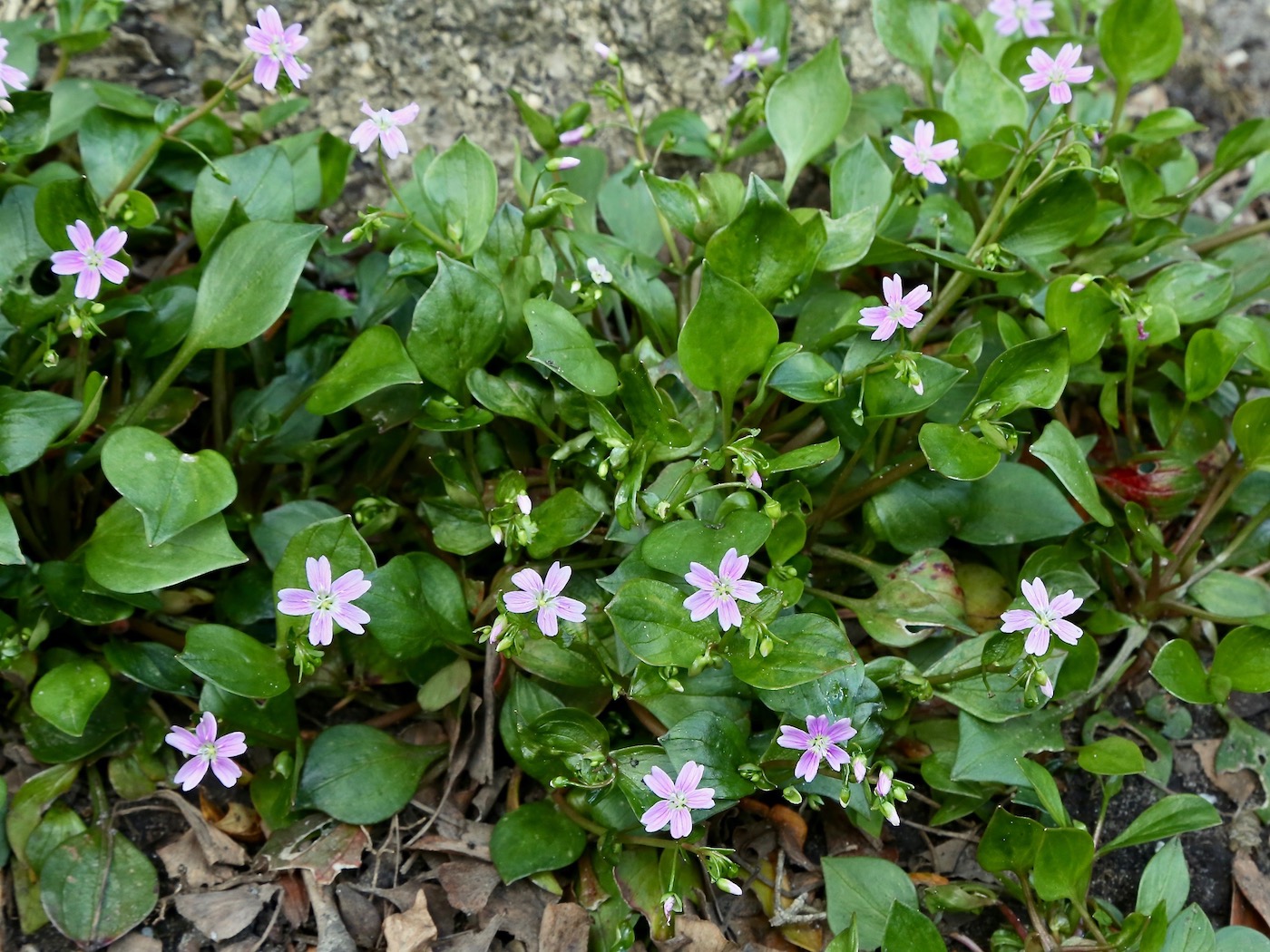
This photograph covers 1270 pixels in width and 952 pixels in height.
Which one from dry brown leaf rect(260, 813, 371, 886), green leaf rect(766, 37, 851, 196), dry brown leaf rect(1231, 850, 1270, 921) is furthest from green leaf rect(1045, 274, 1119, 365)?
dry brown leaf rect(260, 813, 371, 886)

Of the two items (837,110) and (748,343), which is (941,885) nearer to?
(748,343)

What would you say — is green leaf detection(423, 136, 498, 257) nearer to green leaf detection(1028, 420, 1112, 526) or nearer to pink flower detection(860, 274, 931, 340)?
pink flower detection(860, 274, 931, 340)

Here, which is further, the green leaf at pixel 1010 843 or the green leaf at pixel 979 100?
the green leaf at pixel 979 100

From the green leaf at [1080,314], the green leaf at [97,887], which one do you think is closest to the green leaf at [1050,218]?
the green leaf at [1080,314]

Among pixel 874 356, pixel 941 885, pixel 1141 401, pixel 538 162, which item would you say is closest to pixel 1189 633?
pixel 1141 401

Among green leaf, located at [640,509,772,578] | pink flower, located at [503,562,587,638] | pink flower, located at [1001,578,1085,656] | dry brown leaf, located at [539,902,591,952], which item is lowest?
dry brown leaf, located at [539,902,591,952]

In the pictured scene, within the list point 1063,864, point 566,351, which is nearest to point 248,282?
point 566,351

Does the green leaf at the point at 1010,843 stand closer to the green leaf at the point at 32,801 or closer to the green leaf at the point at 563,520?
the green leaf at the point at 563,520
